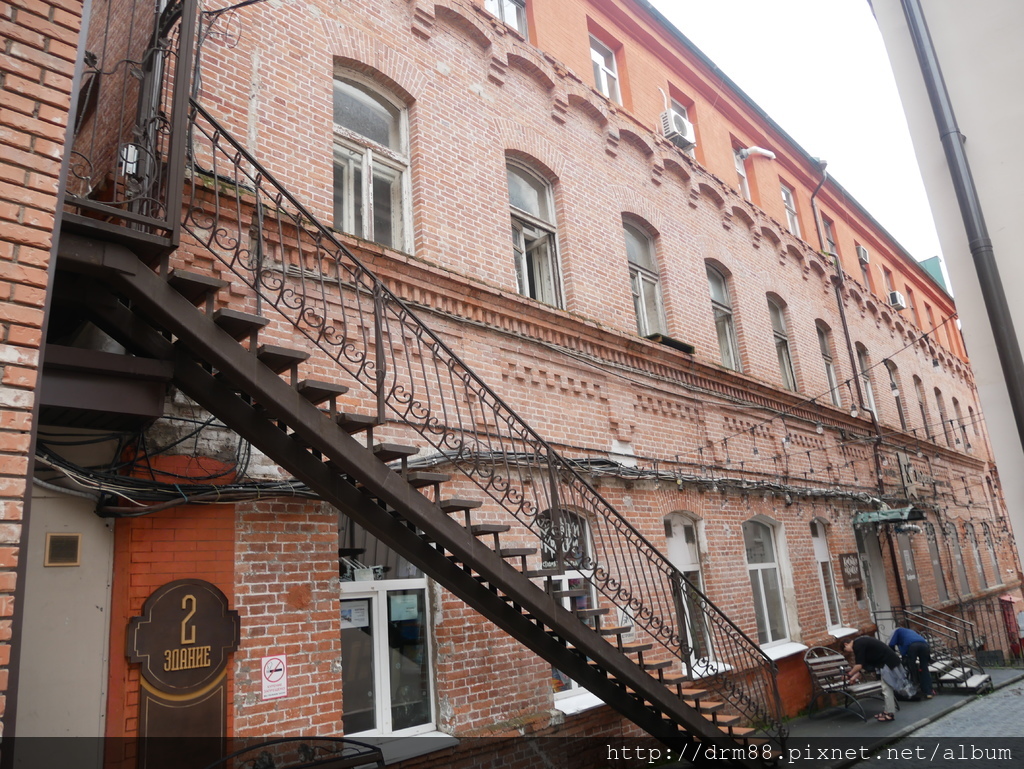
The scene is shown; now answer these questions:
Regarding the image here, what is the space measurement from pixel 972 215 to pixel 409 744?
218 inches

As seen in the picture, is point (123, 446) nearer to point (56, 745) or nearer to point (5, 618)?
point (56, 745)

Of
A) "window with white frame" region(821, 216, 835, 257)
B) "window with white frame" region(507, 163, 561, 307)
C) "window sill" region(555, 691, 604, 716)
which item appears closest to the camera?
"window sill" region(555, 691, 604, 716)

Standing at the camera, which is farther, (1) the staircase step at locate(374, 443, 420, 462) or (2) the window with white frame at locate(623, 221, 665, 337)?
(2) the window with white frame at locate(623, 221, 665, 337)

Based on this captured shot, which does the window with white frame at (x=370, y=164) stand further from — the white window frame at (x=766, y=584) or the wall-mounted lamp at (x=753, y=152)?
the wall-mounted lamp at (x=753, y=152)

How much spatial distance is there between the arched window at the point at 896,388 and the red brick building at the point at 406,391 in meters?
4.65

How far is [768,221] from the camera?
14.1m

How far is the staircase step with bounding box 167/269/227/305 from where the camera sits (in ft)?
13.3

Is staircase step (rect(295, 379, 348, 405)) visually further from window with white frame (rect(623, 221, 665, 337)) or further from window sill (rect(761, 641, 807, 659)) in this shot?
window sill (rect(761, 641, 807, 659))

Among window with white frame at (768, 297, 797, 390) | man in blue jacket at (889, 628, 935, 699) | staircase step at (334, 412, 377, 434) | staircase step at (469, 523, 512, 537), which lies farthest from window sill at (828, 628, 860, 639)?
staircase step at (334, 412, 377, 434)

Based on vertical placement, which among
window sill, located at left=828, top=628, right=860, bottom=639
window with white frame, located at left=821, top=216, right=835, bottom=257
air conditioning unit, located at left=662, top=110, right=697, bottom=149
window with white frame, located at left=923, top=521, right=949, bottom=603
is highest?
window with white frame, located at left=821, top=216, right=835, bottom=257

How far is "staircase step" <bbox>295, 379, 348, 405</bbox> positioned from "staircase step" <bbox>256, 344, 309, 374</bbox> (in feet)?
0.51

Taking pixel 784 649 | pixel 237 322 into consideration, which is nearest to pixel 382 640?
pixel 237 322

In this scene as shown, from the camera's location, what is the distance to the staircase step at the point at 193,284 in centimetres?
406

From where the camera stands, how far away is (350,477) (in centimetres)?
527
